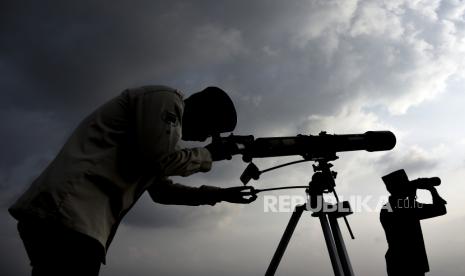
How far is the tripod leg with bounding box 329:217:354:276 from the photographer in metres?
4.08

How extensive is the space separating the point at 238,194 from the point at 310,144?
1455mm

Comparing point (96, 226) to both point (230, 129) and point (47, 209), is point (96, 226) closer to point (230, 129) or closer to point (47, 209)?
point (47, 209)

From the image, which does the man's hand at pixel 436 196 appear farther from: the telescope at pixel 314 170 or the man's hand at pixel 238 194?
the man's hand at pixel 238 194

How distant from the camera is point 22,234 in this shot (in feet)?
9.52

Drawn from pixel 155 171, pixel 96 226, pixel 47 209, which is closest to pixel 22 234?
pixel 47 209

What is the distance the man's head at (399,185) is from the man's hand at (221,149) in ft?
6.55

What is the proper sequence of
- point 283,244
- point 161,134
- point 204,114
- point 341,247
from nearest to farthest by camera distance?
point 161,134 → point 204,114 → point 341,247 → point 283,244

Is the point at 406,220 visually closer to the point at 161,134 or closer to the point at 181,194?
the point at 181,194

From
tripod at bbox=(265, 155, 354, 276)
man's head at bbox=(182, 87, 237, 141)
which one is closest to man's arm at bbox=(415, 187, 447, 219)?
tripod at bbox=(265, 155, 354, 276)

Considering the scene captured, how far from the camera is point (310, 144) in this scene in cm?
498

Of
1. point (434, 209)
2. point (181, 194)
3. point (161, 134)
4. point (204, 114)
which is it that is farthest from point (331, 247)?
point (161, 134)

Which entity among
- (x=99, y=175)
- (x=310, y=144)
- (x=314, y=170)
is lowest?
(x=99, y=175)

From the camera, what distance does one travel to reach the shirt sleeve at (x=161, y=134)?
10.0 ft

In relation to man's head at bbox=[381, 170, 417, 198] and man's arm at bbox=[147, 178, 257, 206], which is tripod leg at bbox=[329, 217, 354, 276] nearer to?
man's head at bbox=[381, 170, 417, 198]
